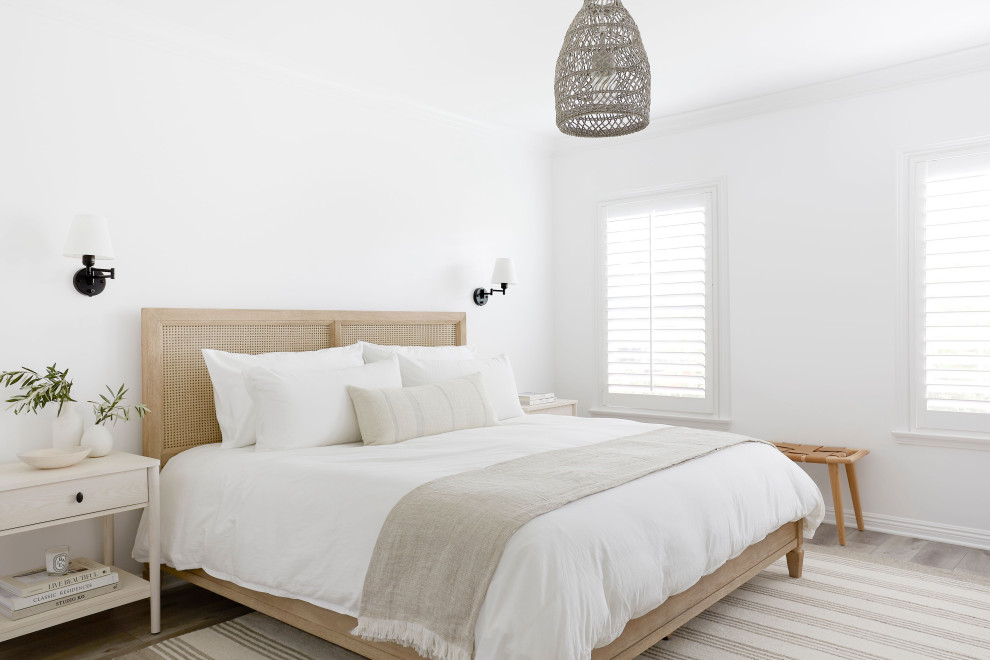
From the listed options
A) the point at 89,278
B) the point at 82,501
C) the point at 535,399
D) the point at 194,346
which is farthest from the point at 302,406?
the point at 535,399

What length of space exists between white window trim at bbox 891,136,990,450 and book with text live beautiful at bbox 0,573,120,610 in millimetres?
3842

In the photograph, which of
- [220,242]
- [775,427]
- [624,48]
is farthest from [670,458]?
[220,242]

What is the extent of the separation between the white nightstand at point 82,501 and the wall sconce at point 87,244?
732 millimetres

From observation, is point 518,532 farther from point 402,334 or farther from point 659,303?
point 659,303

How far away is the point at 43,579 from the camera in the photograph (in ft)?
8.71

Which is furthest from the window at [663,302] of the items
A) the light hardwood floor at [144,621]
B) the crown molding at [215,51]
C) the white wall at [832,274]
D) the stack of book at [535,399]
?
the light hardwood floor at [144,621]

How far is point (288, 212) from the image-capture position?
152 inches

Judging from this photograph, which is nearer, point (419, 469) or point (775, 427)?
point (419, 469)

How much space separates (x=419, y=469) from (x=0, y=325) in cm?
172

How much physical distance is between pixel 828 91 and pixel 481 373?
255 cm

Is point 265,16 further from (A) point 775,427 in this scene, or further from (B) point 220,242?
(A) point 775,427

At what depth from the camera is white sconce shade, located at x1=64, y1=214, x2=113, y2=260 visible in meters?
2.86

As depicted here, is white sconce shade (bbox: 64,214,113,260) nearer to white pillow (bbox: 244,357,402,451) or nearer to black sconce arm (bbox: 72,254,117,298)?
black sconce arm (bbox: 72,254,117,298)

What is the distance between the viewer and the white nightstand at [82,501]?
2.43 meters
